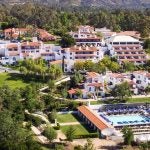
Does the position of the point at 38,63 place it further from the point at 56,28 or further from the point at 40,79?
the point at 56,28

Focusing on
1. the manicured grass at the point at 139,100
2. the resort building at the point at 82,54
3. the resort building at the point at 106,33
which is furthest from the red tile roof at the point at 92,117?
the resort building at the point at 106,33

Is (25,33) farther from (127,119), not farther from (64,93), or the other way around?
(127,119)

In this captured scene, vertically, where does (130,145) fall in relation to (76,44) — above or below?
below

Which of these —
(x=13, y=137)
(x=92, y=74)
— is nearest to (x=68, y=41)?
(x=92, y=74)

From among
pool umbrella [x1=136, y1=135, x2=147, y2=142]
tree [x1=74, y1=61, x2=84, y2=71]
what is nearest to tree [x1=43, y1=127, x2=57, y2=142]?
pool umbrella [x1=136, y1=135, x2=147, y2=142]

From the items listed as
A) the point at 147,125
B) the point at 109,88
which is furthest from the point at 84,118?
the point at 109,88
